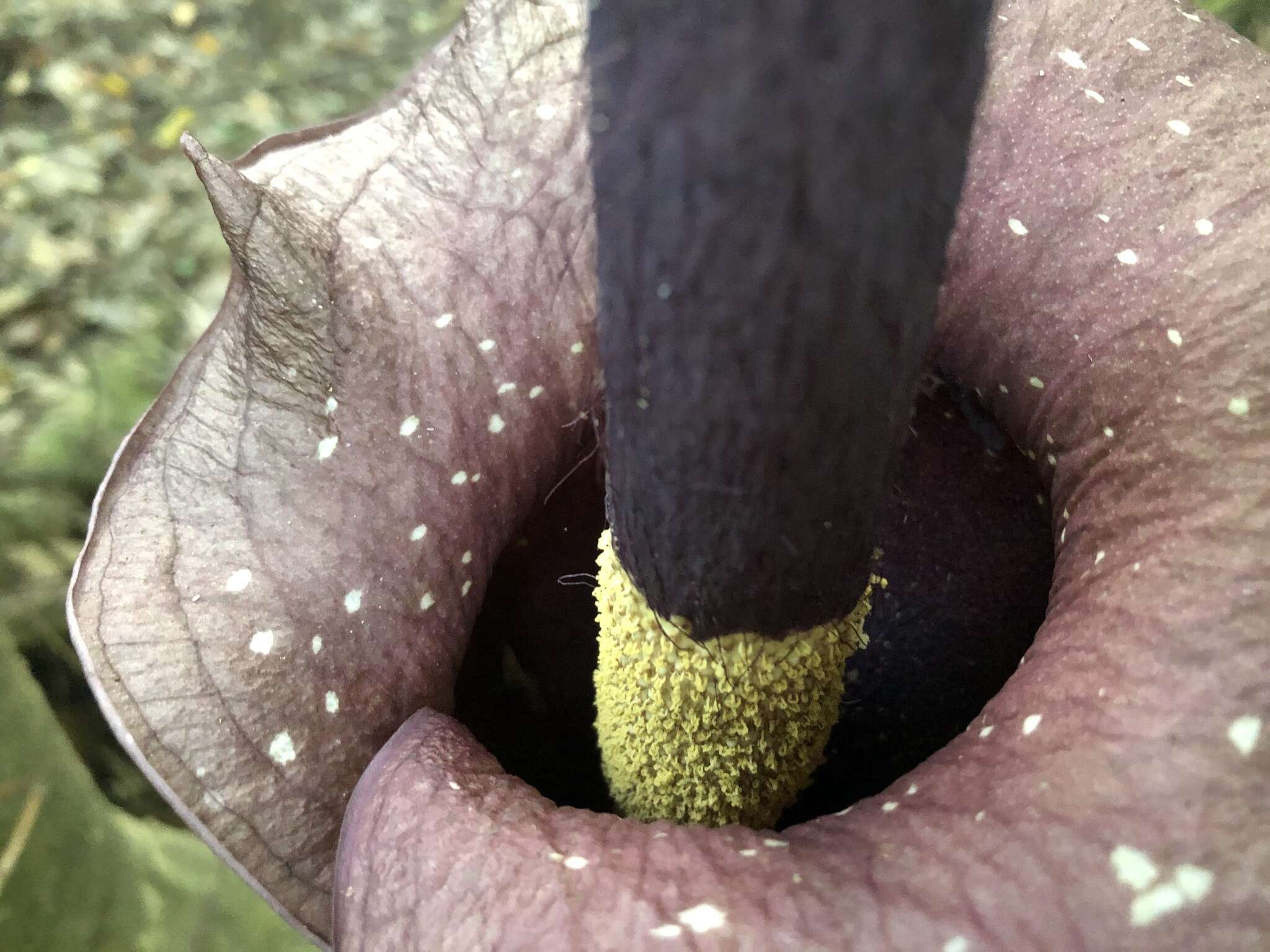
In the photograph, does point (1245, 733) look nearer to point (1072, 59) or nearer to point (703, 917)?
point (703, 917)

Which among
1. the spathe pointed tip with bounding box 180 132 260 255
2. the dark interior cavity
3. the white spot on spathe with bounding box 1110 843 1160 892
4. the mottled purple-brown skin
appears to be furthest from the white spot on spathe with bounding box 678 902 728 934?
the spathe pointed tip with bounding box 180 132 260 255

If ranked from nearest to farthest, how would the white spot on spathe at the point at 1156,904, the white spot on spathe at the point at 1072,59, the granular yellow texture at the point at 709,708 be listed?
the white spot on spathe at the point at 1156,904
the granular yellow texture at the point at 709,708
the white spot on spathe at the point at 1072,59

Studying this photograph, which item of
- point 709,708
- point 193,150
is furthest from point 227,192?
point 709,708

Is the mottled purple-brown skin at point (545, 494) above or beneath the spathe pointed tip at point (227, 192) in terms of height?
beneath

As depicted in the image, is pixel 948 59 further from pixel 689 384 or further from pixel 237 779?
pixel 237 779

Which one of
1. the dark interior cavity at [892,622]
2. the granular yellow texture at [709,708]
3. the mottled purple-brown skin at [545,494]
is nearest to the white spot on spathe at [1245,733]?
the mottled purple-brown skin at [545,494]

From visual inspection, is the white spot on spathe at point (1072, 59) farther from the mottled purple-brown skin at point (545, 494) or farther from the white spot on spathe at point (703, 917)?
the white spot on spathe at point (703, 917)

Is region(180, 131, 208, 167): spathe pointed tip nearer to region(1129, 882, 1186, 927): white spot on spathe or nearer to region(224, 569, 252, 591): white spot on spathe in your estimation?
region(224, 569, 252, 591): white spot on spathe
